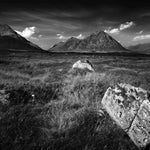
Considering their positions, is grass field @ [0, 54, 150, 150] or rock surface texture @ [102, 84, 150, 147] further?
rock surface texture @ [102, 84, 150, 147]

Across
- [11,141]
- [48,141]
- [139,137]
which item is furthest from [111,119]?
[11,141]

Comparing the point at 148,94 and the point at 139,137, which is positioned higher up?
the point at 148,94

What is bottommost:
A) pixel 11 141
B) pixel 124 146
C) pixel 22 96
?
pixel 124 146

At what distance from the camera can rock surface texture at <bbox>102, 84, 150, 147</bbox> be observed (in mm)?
3594

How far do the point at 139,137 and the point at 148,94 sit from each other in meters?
1.20

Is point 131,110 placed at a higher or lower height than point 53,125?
higher

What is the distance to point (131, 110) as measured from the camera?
13.3 feet

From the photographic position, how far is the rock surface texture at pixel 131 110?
3.59 meters

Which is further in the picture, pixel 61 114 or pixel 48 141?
pixel 61 114

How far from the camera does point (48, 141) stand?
11.0ft

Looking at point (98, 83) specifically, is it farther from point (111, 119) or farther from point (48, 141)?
point (48, 141)

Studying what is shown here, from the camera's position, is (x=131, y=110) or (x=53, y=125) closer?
(x=53, y=125)

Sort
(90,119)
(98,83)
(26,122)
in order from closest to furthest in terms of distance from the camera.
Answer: (26,122)
(90,119)
(98,83)

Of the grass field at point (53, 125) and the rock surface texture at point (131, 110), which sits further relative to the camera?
the rock surface texture at point (131, 110)
